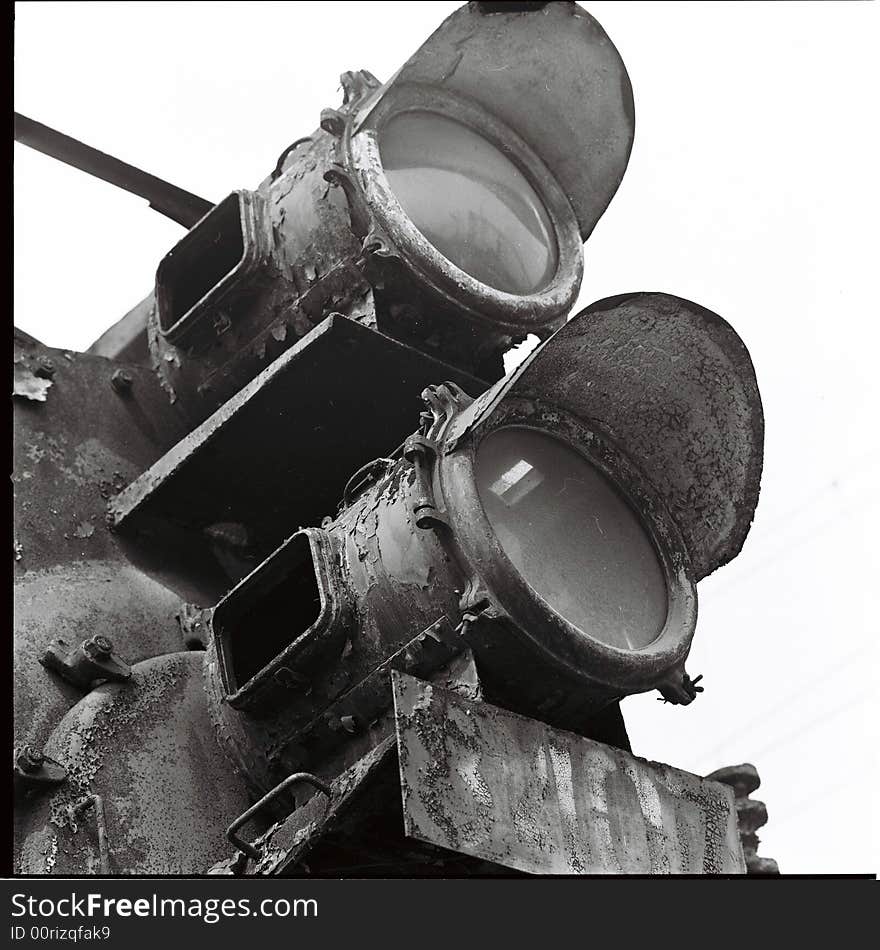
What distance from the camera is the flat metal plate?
3.98 m

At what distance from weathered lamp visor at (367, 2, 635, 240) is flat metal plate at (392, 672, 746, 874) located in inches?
81.4

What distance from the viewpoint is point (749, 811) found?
5723 millimetres

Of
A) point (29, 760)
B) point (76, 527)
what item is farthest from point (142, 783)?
point (76, 527)

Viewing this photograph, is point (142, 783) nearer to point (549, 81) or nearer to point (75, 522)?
point (75, 522)

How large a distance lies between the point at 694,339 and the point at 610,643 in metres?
0.83

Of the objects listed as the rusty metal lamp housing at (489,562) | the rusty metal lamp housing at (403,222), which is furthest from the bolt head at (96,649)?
the rusty metal lamp housing at (403,222)

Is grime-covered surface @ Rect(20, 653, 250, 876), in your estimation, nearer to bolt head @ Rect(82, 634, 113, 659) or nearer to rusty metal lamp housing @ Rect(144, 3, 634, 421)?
bolt head @ Rect(82, 634, 113, 659)

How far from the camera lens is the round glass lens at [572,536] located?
15.0 ft

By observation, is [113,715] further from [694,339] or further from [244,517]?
[694,339]

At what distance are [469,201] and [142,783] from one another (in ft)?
6.73

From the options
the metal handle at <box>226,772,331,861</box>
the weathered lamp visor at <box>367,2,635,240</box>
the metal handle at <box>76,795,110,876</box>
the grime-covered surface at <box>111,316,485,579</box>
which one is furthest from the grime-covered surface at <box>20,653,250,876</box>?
the weathered lamp visor at <box>367,2,635,240</box>

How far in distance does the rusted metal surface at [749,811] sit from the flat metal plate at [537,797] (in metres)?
0.94

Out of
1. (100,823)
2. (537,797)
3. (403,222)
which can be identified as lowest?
(537,797)

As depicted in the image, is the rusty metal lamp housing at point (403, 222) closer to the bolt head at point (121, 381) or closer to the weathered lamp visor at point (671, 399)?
the bolt head at point (121, 381)
